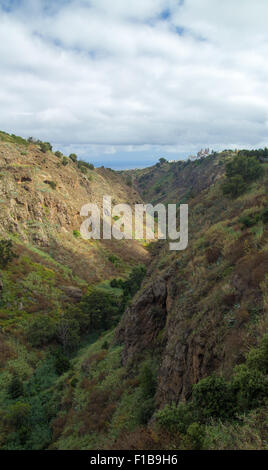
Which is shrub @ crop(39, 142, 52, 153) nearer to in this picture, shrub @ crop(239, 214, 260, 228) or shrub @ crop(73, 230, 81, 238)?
shrub @ crop(73, 230, 81, 238)

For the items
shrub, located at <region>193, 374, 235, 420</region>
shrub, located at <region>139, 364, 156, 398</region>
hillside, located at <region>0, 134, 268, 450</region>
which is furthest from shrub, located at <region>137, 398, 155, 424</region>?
shrub, located at <region>193, 374, 235, 420</region>

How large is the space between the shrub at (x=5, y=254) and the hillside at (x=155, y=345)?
56 centimetres

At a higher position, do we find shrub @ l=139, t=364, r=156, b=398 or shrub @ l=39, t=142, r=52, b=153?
shrub @ l=39, t=142, r=52, b=153

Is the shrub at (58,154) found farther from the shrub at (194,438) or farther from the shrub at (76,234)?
the shrub at (194,438)

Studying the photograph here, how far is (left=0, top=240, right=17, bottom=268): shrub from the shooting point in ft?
125

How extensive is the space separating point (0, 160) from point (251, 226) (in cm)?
5173

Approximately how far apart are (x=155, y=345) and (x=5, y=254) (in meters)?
30.4

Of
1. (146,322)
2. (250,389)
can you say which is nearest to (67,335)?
(146,322)

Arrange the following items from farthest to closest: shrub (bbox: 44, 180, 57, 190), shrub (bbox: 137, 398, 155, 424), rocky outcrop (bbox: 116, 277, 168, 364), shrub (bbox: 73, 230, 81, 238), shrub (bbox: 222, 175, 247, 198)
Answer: shrub (bbox: 44, 180, 57, 190)
shrub (bbox: 73, 230, 81, 238)
shrub (bbox: 222, 175, 247, 198)
rocky outcrop (bbox: 116, 277, 168, 364)
shrub (bbox: 137, 398, 155, 424)

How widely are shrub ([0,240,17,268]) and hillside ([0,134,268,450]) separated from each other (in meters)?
0.56

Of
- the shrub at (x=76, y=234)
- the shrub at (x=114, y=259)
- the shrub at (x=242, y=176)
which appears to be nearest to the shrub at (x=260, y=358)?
the shrub at (x=242, y=176)

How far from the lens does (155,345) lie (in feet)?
50.1

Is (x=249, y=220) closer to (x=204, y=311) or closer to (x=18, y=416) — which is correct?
(x=204, y=311)
